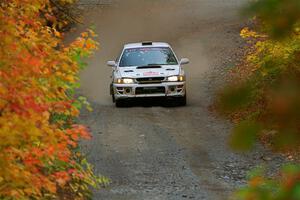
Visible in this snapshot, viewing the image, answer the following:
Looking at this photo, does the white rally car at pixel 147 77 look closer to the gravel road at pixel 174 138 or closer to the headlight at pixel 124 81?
the headlight at pixel 124 81

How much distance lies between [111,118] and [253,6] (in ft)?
55.5

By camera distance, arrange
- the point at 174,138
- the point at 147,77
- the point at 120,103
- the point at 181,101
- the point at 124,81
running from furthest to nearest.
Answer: the point at 181,101 → the point at 120,103 → the point at 124,81 → the point at 147,77 → the point at 174,138

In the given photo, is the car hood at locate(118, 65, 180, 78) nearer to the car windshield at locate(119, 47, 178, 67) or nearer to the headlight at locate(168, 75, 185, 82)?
the headlight at locate(168, 75, 185, 82)

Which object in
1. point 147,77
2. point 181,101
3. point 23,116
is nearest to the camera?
point 23,116

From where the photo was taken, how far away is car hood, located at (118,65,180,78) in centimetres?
1980

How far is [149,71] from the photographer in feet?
65.2

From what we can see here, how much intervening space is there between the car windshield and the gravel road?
3.85ft

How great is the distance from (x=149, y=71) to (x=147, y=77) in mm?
188

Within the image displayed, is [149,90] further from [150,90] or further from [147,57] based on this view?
[147,57]

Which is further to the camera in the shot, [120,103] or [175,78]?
[120,103]

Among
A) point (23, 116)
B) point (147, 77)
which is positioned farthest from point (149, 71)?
A: point (23, 116)

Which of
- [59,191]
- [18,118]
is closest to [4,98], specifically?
[18,118]

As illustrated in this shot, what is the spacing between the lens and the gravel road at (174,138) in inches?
480

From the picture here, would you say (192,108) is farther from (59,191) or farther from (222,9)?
(222,9)
